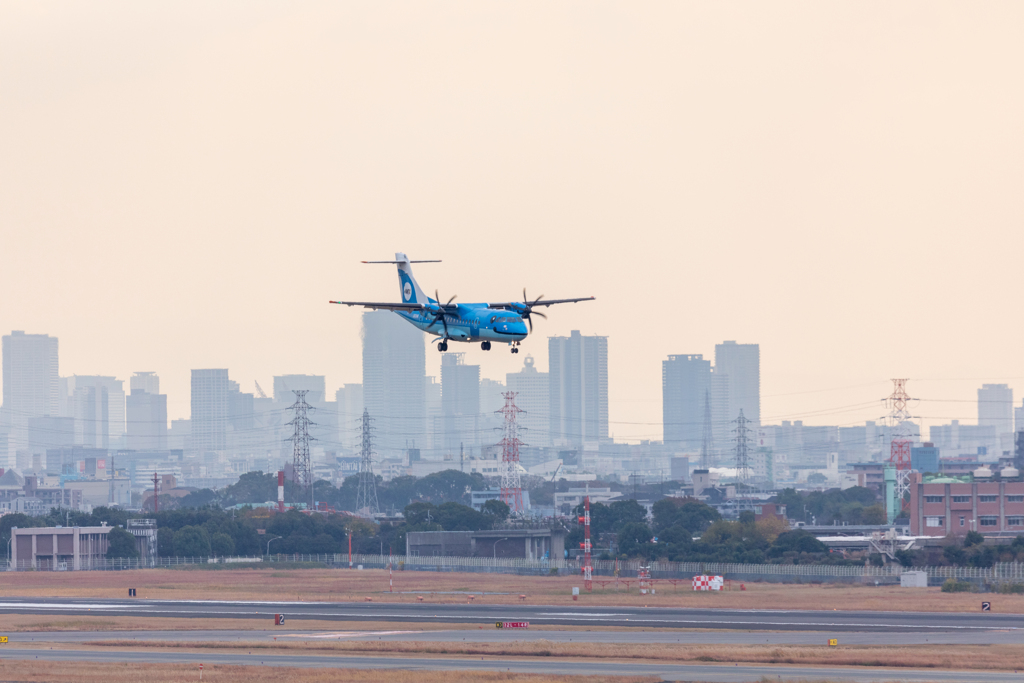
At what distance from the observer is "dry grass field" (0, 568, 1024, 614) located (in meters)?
102

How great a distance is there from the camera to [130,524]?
181625 millimetres

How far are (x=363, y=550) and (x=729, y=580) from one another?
77.0m

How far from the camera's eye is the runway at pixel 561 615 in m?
83.3

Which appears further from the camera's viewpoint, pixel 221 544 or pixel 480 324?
pixel 221 544

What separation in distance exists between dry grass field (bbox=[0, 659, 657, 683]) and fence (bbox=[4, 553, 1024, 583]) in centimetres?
6897

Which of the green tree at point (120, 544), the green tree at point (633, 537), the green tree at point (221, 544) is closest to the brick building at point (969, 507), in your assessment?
the green tree at point (633, 537)

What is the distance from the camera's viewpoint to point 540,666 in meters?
63.2

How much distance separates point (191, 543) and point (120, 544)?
950cm

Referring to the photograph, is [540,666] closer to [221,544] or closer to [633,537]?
[633,537]

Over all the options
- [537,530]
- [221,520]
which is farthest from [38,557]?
[537,530]

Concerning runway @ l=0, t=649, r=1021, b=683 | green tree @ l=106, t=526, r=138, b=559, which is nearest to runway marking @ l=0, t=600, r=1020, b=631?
runway @ l=0, t=649, r=1021, b=683

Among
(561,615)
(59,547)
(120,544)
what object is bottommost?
(59,547)

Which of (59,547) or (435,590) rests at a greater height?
(435,590)

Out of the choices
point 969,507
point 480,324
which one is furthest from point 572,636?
point 969,507
